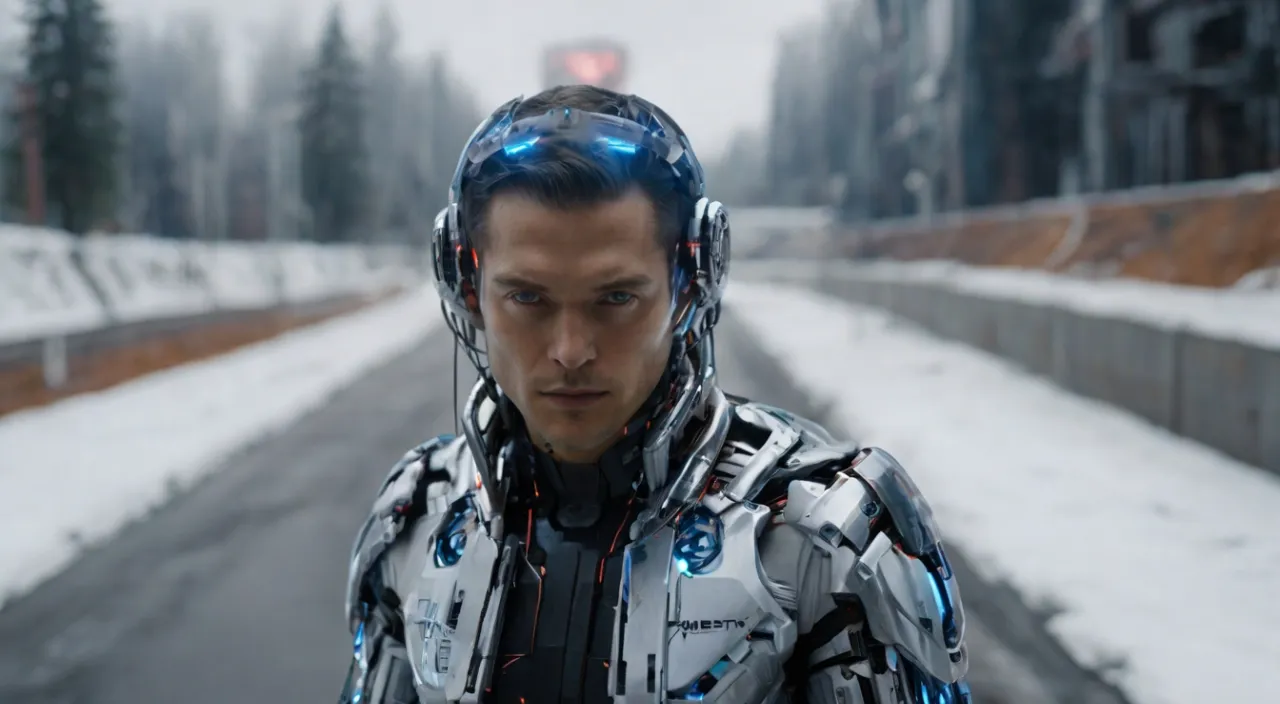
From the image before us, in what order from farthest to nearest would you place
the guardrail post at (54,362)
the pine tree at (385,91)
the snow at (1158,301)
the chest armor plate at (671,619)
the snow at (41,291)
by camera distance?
1. the pine tree at (385,91)
2. the snow at (41,291)
3. the guardrail post at (54,362)
4. the snow at (1158,301)
5. the chest armor plate at (671,619)

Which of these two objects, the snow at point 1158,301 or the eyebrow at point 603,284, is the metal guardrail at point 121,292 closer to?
the snow at point 1158,301

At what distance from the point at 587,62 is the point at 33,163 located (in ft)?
134

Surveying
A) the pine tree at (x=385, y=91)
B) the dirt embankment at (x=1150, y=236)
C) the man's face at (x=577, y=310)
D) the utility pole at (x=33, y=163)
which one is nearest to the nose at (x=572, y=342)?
the man's face at (x=577, y=310)

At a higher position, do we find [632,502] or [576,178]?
[576,178]

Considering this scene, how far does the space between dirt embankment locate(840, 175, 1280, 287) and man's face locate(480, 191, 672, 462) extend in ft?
36.2

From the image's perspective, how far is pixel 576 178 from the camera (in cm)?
166

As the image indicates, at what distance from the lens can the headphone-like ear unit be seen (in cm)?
172

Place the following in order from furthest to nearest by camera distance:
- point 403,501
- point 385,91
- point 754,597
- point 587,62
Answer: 1. point 385,91
2. point 587,62
3. point 403,501
4. point 754,597

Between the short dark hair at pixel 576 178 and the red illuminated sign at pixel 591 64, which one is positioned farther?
the red illuminated sign at pixel 591 64

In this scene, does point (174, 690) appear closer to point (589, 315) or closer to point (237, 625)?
point (237, 625)

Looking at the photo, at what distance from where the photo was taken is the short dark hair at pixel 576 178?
5.45ft

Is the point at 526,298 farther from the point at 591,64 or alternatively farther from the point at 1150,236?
the point at 1150,236

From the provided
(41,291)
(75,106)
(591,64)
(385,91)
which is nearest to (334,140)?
(75,106)

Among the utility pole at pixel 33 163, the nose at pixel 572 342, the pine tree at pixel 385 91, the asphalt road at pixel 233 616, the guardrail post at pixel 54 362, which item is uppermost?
the pine tree at pixel 385 91
